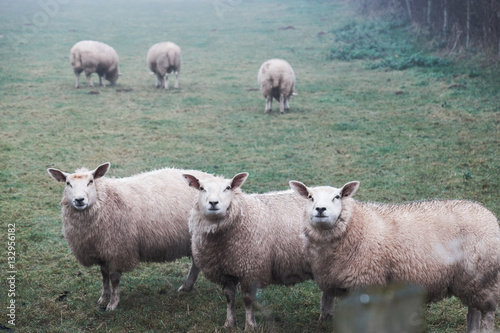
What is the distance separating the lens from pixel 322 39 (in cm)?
2758

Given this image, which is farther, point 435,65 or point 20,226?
point 435,65

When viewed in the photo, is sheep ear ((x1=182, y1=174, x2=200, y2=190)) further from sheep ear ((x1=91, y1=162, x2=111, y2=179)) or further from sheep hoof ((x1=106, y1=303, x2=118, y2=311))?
sheep hoof ((x1=106, y1=303, x2=118, y2=311))

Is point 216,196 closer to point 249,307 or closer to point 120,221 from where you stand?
point 249,307

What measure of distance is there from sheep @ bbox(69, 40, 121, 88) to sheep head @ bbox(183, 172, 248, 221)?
1457cm

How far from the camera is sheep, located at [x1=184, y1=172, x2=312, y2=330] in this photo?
4.77 metres

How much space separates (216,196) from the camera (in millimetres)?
4668

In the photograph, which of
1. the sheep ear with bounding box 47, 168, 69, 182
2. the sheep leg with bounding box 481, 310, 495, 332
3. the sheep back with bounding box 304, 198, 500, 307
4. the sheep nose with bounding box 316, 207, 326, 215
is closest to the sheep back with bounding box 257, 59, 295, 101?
the sheep ear with bounding box 47, 168, 69, 182

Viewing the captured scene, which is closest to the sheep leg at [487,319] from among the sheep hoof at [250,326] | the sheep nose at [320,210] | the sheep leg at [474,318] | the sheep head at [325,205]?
the sheep leg at [474,318]

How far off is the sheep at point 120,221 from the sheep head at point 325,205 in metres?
1.84

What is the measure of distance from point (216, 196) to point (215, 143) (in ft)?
23.5

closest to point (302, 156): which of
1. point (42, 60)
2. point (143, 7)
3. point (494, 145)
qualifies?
point (494, 145)

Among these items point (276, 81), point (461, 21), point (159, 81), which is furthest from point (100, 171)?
point (461, 21)

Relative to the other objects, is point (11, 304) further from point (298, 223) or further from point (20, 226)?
point (298, 223)

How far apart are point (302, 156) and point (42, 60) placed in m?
16.8
